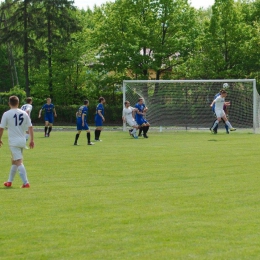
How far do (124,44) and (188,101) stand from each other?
15.5 metres

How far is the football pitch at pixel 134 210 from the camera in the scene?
767 cm

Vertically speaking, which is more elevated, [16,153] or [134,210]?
[16,153]

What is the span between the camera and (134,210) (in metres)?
10.1

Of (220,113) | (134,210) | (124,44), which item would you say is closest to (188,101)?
(220,113)

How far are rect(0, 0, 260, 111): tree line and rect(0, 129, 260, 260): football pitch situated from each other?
32.6m

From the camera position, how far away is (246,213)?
9727 mm

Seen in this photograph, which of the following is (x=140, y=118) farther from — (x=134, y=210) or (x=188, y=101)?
(x=134, y=210)

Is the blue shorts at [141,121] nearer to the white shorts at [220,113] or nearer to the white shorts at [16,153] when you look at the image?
the white shorts at [220,113]

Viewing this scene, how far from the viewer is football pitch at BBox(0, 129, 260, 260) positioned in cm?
767

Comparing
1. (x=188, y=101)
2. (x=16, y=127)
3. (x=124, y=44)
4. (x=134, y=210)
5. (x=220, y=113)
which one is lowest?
(x=134, y=210)

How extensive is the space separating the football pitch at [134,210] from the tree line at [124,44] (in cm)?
3263

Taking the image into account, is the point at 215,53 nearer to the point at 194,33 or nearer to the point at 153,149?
the point at 194,33

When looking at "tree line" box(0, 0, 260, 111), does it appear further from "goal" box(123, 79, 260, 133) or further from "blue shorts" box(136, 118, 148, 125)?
"blue shorts" box(136, 118, 148, 125)

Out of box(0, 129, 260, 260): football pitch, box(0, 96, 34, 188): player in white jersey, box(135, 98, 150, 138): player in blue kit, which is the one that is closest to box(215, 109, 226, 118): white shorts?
box(135, 98, 150, 138): player in blue kit
